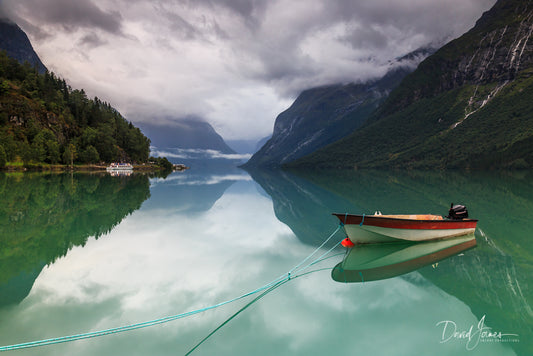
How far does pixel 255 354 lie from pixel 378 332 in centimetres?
287

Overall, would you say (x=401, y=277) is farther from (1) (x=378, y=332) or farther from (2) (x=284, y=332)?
(2) (x=284, y=332)

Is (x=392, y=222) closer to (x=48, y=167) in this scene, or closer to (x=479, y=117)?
(x=48, y=167)

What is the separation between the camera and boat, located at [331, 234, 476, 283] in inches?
391

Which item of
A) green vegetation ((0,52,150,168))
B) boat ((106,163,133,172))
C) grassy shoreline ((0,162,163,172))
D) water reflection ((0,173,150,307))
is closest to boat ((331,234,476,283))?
water reflection ((0,173,150,307))

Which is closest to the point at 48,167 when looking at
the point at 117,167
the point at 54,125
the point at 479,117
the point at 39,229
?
the point at 54,125

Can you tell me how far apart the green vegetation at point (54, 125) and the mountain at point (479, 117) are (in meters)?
131

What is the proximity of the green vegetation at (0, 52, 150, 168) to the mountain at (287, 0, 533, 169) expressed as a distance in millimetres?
130930

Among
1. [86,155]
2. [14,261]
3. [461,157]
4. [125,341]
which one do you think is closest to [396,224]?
[125,341]

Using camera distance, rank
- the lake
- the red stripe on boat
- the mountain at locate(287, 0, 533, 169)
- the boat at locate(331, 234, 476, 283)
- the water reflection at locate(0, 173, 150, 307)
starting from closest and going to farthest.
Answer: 1. the lake
2. the water reflection at locate(0, 173, 150, 307)
3. the boat at locate(331, 234, 476, 283)
4. the red stripe on boat
5. the mountain at locate(287, 0, 533, 169)

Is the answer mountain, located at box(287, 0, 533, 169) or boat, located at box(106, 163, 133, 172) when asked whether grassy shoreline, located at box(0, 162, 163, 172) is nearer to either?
boat, located at box(106, 163, 133, 172)

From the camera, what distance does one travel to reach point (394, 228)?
12.6m

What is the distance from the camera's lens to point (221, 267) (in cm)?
1059

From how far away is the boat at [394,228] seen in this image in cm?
1234

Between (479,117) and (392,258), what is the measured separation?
182094 mm
